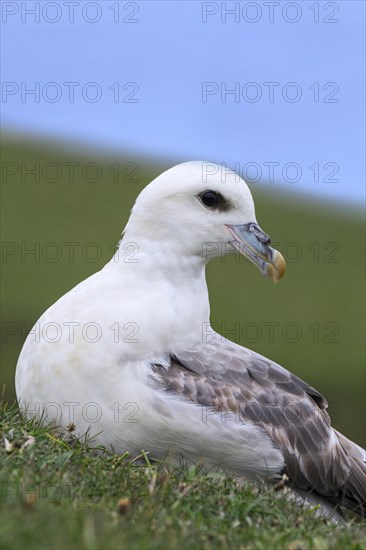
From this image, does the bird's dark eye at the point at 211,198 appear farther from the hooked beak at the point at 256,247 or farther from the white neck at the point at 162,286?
the white neck at the point at 162,286

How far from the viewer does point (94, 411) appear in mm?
6949

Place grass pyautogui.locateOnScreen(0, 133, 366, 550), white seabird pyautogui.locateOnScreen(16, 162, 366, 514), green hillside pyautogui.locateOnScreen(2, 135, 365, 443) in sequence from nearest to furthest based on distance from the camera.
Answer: grass pyautogui.locateOnScreen(0, 133, 366, 550) → white seabird pyautogui.locateOnScreen(16, 162, 366, 514) → green hillside pyautogui.locateOnScreen(2, 135, 365, 443)

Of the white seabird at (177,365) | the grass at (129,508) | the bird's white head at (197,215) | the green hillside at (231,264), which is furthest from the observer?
the green hillside at (231,264)

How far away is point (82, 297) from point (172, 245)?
77 centimetres

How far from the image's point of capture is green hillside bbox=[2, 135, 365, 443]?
79.6 ft

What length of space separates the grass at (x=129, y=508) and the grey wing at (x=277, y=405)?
1.16 metres

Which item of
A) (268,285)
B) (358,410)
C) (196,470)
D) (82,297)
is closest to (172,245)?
(82,297)

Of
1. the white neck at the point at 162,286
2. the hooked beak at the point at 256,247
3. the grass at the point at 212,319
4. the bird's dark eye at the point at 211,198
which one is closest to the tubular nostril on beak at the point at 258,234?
the hooked beak at the point at 256,247

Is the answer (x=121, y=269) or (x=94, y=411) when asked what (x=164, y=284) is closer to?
(x=121, y=269)

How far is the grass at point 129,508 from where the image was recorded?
4.42m

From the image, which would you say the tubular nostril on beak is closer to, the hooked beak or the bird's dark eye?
the hooked beak

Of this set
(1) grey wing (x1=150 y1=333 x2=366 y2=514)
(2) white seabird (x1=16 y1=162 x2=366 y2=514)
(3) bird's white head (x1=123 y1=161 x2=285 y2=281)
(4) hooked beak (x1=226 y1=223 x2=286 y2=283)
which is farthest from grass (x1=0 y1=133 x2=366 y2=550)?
(4) hooked beak (x1=226 y1=223 x2=286 y2=283)

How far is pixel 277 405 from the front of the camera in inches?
305

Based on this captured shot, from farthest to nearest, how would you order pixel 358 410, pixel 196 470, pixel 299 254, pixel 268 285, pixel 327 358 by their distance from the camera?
pixel 299 254 < pixel 268 285 < pixel 327 358 < pixel 358 410 < pixel 196 470
